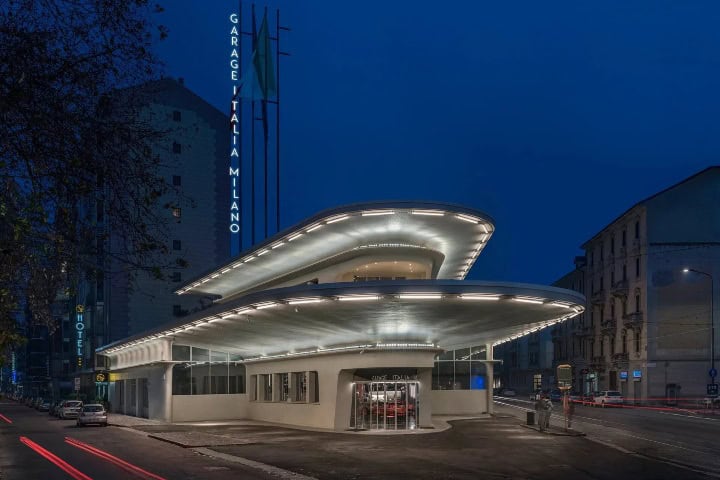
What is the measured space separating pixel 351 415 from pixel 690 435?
48.9 feet

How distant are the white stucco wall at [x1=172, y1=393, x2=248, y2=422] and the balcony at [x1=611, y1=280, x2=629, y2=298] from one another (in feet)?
138

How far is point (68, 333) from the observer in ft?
402

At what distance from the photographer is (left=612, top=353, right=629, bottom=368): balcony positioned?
77750 mm

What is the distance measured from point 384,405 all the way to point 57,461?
53.4 ft

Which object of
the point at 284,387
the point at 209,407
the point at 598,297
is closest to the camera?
the point at 284,387

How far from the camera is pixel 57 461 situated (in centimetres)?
2597

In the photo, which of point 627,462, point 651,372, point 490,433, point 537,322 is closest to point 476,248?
point 537,322

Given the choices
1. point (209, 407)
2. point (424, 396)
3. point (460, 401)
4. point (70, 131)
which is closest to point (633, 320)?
point (460, 401)

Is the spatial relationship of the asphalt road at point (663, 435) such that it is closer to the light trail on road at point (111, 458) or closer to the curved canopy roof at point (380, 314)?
the curved canopy roof at point (380, 314)

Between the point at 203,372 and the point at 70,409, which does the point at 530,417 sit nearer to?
the point at 203,372

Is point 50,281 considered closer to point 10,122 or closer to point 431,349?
point 10,122

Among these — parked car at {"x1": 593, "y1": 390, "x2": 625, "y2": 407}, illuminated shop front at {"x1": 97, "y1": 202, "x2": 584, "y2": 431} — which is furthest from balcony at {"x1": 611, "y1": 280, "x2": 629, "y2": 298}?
illuminated shop front at {"x1": 97, "y1": 202, "x2": 584, "y2": 431}

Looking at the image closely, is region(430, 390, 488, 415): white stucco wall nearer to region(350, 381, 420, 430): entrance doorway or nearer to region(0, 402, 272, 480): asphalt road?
region(350, 381, 420, 430): entrance doorway

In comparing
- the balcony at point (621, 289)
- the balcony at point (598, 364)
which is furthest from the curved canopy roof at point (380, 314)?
the balcony at point (598, 364)
